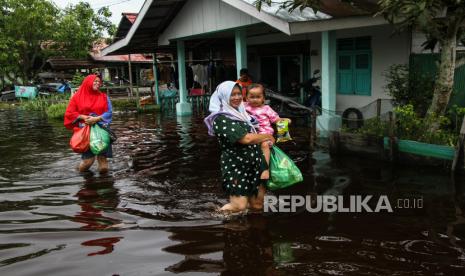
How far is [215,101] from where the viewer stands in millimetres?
4531

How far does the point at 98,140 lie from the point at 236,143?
11.1ft

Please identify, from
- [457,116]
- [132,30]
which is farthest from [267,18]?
[132,30]

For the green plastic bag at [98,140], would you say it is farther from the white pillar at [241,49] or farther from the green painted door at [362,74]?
the green painted door at [362,74]

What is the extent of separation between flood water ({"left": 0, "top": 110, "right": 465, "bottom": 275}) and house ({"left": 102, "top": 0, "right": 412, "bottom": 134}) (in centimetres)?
281

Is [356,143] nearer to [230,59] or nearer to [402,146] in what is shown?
[402,146]

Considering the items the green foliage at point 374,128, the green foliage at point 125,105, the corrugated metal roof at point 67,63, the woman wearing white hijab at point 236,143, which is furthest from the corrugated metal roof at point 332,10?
the corrugated metal roof at point 67,63

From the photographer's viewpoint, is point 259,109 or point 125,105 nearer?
point 259,109

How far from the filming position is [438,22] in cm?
756

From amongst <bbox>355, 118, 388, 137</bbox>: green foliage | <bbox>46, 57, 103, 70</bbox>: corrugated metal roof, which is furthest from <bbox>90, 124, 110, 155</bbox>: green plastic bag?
<bbox>46, 57, 103, 70</bbox>: corrugated metal roof

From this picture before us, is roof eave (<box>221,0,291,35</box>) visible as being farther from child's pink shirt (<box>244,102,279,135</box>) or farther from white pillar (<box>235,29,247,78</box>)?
child's pink shirt (<box>244,102,279,135</box>)

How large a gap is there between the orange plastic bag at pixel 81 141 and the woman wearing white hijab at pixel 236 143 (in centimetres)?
323

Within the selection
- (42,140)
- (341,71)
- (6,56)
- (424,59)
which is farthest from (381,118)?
(6,56)

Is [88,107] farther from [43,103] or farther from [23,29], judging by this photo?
[23,29]

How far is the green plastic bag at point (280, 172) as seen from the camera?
4.79 m
